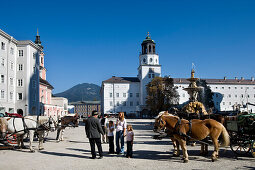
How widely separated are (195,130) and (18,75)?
3955 centimetres

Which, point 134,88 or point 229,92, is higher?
point 134,88

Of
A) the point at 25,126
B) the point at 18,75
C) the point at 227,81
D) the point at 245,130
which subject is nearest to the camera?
the point at 245,130

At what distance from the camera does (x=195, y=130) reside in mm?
8945

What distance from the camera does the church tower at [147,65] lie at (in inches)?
3433

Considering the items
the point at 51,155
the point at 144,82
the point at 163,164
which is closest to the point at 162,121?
the point at 163,164

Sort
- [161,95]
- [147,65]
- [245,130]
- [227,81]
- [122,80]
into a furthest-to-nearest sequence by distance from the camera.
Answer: [227,81], [122,80], [147,65], [161,95], [245,130]

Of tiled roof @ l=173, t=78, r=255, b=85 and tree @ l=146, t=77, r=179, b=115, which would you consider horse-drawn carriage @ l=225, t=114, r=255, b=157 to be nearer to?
tree @ l=146, t=77, r=179, b=115

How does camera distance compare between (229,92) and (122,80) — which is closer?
(122,80)

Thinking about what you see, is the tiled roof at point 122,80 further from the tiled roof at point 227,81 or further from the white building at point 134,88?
the tiled roof at point 227,81

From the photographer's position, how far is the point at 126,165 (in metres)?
8.37

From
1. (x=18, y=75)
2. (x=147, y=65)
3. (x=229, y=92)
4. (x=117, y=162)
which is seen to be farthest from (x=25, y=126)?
(x=229, y=92)

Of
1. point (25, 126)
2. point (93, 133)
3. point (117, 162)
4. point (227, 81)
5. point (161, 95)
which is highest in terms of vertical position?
point (227, 81)

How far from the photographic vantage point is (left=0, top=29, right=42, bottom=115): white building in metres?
37.7

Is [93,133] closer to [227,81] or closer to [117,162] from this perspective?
[117,162]
